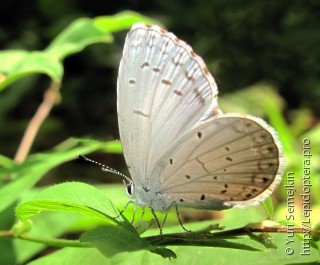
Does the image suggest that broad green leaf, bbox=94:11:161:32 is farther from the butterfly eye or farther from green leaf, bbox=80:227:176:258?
green leaf, bbox=80:227:176:258

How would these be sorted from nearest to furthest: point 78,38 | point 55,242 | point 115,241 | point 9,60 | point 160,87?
1. point 115,241
2. point 55,242
3. point 160,87
4. point 9,60
5. point 78,38

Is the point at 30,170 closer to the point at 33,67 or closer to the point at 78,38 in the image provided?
the point at 33,67

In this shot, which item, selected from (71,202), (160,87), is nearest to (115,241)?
(71,202)

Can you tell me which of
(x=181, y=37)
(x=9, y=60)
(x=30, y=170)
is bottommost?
(x=30, y=170)

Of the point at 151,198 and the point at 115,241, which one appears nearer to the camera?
the point at 115,241

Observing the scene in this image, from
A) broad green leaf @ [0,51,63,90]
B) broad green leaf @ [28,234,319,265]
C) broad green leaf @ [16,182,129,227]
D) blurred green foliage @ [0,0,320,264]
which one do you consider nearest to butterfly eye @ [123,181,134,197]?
broad green leaf @ [28,234,319,265]

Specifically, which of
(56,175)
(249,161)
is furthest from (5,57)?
(56,175)

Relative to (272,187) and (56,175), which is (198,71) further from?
(56,175)

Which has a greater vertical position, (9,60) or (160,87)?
(9,60)
